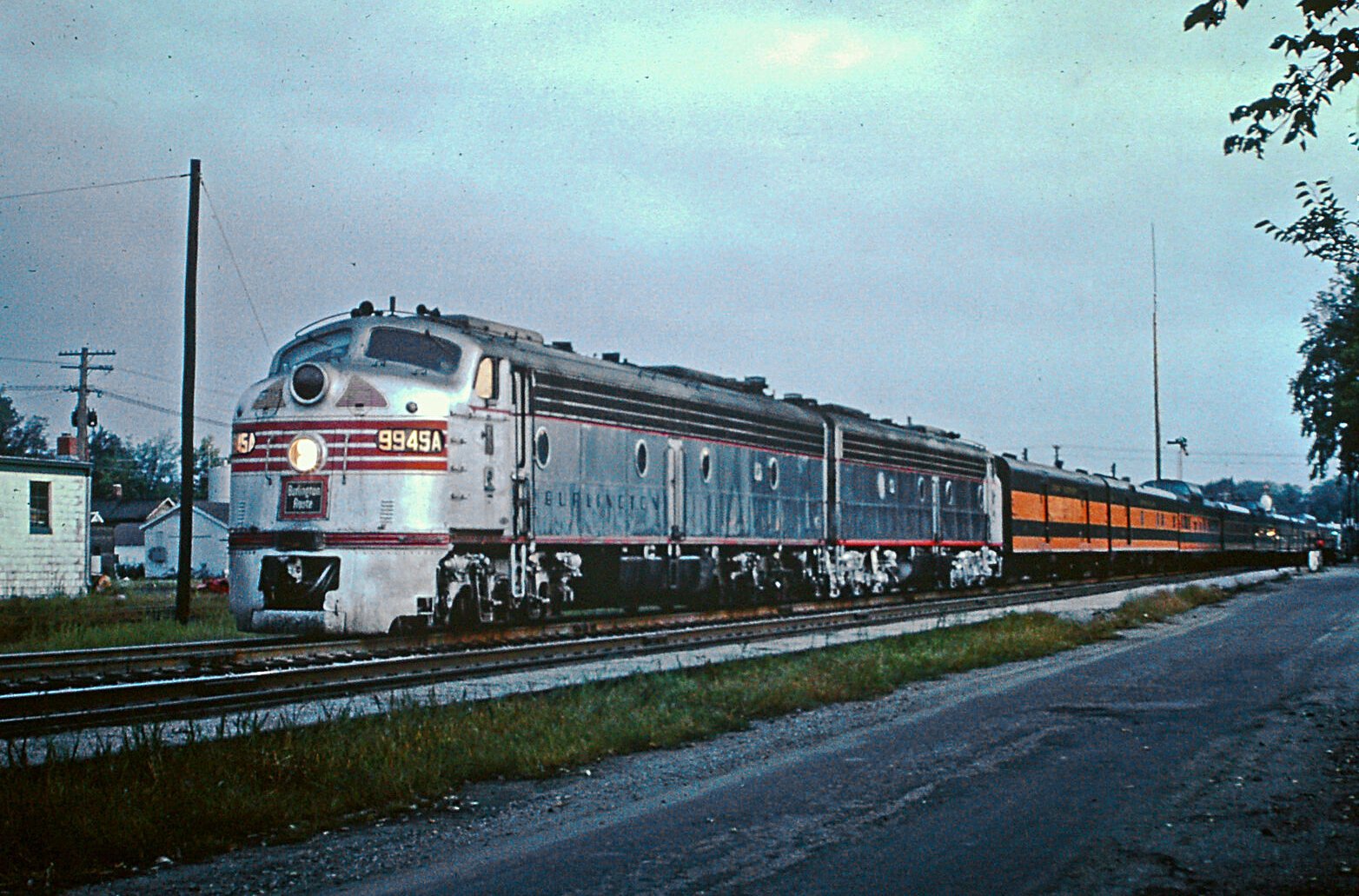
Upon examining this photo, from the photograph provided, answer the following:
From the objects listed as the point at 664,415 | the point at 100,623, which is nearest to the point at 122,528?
the point at 100,623

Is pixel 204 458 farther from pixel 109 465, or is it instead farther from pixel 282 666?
pixel 282 666

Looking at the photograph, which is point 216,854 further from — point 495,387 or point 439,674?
point 495,387

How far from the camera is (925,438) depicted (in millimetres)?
34250

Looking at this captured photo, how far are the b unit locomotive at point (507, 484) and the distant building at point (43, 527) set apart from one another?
22627 millimetres

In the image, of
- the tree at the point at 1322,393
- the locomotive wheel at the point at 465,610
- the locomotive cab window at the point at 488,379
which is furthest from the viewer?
the tree at the point at 1322,393

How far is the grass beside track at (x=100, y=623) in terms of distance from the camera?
20.0m

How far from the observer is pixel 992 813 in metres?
7.90

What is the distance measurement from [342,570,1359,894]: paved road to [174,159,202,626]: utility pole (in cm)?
1436

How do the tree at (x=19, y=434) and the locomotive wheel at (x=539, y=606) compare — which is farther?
the tree at (x=19, y=434)

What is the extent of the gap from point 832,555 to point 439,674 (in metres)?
15.8

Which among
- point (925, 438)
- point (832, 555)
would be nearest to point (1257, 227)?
point (832, 555)

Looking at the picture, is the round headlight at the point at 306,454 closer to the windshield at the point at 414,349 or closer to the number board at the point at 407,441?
the number board at the point at 407,441

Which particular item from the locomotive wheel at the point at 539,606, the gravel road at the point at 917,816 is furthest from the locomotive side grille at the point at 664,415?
the gravel road at the point at 917,816

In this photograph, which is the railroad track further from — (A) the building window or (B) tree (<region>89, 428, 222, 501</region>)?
(B) tree (<region>89, 428, 222, 501</region>)
